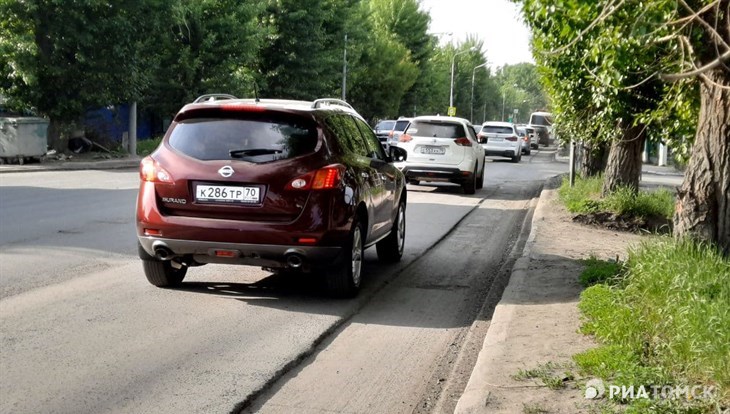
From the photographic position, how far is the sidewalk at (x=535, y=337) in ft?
16.9

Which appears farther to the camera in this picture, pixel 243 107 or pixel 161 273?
pixel 161 273

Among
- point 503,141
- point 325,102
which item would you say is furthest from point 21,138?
point 503,141

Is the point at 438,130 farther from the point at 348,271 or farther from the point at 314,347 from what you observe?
the point at 314,347

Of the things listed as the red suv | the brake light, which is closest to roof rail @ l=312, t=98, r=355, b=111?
the red suv

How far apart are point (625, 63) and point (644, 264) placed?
233 cm

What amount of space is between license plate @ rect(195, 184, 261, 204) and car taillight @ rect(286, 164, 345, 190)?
301 mm

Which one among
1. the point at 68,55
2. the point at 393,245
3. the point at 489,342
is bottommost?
the point at 489,342

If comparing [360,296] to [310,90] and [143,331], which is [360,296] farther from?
[310,90]

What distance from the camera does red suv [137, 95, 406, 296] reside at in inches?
310

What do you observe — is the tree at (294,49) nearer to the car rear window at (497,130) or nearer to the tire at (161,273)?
the car rear window at (497,130)

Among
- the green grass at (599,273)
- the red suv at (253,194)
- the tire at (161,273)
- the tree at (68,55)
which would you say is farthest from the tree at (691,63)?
the tree at (68,55)

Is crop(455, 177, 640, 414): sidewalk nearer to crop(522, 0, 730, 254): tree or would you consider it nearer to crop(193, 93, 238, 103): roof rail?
crop(522, 0, 730, 254): tree

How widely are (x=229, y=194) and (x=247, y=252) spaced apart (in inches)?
20.4

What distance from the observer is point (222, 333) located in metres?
6.98
